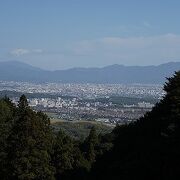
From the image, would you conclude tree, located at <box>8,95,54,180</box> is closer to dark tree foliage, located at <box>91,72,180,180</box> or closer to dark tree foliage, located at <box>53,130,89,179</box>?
dark tree foliage, located at <box>91,72,180,180</box>

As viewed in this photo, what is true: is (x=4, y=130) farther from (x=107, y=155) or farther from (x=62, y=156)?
(x=107, y=155)

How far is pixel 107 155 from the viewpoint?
32.8 meters

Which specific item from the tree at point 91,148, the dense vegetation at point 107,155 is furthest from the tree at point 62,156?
the tree at point 91,148

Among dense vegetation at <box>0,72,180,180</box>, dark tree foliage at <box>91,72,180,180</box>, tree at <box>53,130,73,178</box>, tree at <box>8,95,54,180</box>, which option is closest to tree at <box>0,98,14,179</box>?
dense vegetation at <box>0,72,180,180</box>

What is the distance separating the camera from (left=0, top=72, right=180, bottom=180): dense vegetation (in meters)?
21.1

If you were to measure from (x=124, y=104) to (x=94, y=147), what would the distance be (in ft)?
495

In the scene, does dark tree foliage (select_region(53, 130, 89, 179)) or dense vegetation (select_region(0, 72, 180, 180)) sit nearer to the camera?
dense vegetation (select_region(0, 72, 180, 180))

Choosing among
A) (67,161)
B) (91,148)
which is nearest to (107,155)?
(67,161)

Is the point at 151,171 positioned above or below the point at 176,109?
below

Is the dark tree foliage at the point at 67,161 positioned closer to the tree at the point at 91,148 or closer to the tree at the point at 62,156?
the tree at the point at 62,156

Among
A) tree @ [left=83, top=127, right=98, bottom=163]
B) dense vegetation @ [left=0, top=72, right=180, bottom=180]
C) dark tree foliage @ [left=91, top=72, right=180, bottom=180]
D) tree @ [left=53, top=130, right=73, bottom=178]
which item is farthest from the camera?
tree @ [left=83, top=127, right=98, bottom=163]

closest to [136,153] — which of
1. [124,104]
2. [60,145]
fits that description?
[60,145]

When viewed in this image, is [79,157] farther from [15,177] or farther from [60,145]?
[15,177]

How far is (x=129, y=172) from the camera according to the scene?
21.5m
